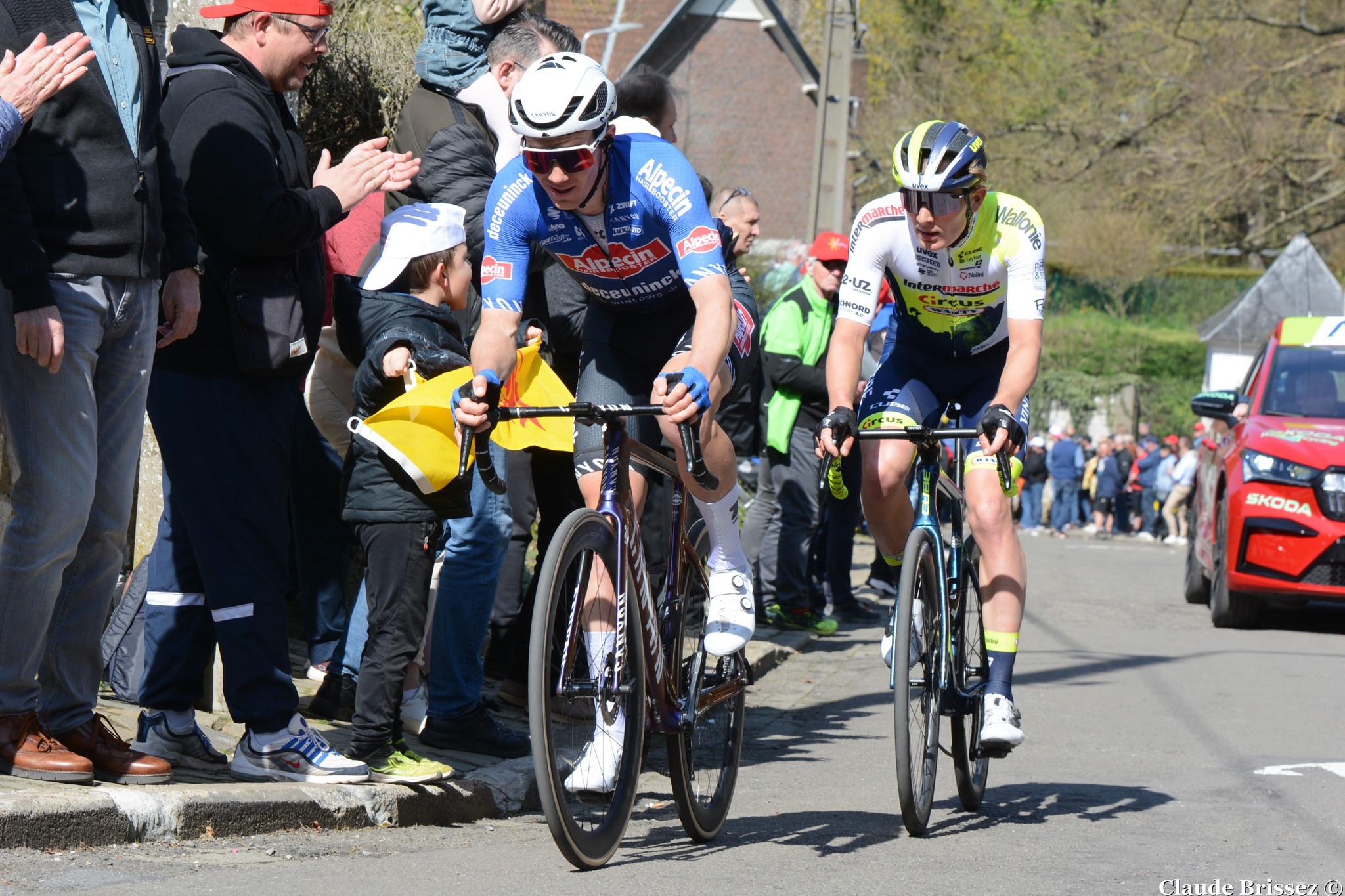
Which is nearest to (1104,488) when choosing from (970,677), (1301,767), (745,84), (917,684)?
(745,84)

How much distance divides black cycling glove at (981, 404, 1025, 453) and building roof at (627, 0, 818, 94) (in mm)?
42867

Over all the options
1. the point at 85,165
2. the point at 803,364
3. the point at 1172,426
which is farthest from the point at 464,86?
the point at 1172,426

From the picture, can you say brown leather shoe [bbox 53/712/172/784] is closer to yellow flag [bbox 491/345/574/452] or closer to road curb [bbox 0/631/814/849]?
road curb [bbox 0/631/814/849]

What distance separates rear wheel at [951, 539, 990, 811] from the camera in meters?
5.76

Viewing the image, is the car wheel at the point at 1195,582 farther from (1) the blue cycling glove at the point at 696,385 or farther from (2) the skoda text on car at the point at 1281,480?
(1) the blue cycling glove at the point at 696,385

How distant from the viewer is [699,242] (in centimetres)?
491

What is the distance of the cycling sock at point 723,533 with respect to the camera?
5477 mm

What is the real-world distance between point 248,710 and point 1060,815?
2995 millimetres

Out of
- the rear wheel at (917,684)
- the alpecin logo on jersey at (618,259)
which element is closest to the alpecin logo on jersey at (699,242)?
the alpecin logo on jersey at (618,259)

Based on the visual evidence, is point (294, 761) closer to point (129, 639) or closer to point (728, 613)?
point (129, 639)

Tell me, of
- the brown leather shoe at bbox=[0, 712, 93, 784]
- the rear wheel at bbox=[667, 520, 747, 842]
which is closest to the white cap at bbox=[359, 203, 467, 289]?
the rear wheel at bbox=[667, 520, 747, 842]

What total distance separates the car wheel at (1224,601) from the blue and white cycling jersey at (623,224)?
8.35 metres

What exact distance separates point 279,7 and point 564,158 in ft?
3.92

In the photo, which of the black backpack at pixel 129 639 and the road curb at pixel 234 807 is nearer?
the road curb at pixel 234 807
